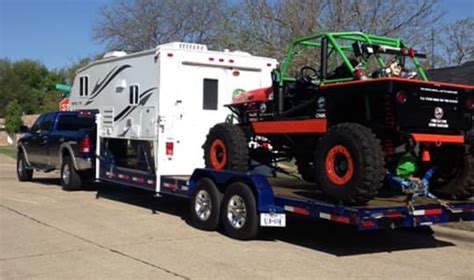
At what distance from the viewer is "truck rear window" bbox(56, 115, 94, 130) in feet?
50.3

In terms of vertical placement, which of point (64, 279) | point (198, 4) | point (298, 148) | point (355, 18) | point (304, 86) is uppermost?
point (198, 4)

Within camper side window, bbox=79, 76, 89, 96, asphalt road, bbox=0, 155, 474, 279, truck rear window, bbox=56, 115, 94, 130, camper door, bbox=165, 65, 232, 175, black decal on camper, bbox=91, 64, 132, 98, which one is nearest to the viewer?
asphalt road, bbox=0, 155, 474, 279

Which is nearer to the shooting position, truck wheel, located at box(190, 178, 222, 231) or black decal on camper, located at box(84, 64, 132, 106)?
truck wheel, located at box(190, 178, 222, 231)

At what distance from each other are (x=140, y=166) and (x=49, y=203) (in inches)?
82.6

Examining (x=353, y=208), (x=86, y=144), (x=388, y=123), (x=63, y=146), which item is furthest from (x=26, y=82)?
(x=353, y=208)

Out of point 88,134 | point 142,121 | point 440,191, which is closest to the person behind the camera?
point 440,191

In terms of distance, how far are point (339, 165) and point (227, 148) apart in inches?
98.4

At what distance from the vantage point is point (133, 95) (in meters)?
12.1

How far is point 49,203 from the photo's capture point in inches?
513

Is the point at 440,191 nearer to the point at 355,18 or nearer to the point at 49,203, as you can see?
the point at 49,203

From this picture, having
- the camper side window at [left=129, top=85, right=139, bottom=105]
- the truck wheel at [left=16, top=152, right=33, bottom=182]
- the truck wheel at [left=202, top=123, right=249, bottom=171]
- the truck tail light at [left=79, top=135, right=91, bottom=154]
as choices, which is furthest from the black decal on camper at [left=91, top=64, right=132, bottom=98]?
the truck wheel at [left=16, top=152, right=33, bottom=182]

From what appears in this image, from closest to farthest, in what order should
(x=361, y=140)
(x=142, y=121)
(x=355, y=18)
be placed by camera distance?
(x=361, y=140)
(x=142, y=121)
(x=355, y=18)

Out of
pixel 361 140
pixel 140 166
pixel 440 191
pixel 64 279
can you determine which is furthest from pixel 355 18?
pixel 64 279

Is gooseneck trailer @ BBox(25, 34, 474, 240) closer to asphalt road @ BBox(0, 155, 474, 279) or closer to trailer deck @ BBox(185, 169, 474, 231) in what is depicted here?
trailer deck @ BBox(185, 169, 474, 231)
